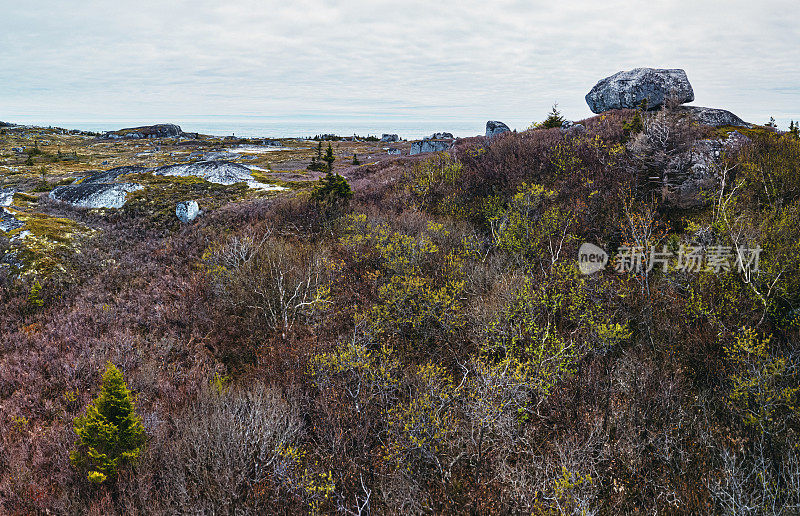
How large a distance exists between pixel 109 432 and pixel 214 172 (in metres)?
25.4

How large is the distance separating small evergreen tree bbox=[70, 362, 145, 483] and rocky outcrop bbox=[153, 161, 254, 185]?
906 inches

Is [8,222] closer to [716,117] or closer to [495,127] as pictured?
[716,117]

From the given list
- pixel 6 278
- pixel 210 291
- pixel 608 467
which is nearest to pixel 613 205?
pixel 608 467

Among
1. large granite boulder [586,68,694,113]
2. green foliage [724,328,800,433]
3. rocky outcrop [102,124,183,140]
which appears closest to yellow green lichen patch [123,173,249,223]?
green foliage [724,328,800,433]

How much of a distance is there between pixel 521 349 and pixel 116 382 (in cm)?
998

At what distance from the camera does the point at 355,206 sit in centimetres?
2116

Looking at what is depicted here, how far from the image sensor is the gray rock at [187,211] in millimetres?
19831

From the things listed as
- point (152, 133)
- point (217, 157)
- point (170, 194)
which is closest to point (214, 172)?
point (170, 194)

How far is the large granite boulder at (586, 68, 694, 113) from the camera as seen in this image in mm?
26922

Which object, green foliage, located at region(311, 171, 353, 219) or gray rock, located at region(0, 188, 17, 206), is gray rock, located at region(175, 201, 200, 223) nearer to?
green foliage, located at region(311, 171, 353, 219)

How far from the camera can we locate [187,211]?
19984 millimetres

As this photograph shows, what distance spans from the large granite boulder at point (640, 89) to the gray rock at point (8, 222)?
1565 inches

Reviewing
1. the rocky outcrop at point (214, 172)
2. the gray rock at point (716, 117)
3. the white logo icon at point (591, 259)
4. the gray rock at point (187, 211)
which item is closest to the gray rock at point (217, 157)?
the rocky outcrop at point (214, 172)

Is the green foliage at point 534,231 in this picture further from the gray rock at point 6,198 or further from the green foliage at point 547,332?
the gray rock at point 6,198
